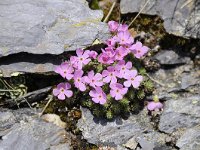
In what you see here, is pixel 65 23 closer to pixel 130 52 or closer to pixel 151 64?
pixel 130 52

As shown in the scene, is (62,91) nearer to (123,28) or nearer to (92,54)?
(92,54)

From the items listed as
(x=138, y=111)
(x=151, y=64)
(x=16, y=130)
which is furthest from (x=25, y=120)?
(x=151, y=64)

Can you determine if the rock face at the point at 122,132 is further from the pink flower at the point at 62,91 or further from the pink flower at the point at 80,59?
the pink flower at the point at 80,59

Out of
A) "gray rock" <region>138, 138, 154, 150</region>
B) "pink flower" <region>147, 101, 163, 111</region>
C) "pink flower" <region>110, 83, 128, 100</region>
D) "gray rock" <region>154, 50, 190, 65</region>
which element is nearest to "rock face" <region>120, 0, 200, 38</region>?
"gray rock" <region>154, 50, 190, 65</region>

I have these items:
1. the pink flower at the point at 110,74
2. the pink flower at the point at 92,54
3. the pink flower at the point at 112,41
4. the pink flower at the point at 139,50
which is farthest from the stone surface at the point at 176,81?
the pink flower at the point at 92,54

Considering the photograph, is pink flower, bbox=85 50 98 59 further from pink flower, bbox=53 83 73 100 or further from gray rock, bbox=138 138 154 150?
gray rock, bbox=138 138 154 150

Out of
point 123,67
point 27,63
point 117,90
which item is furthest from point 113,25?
point 27,63

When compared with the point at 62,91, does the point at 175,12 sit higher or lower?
higher
